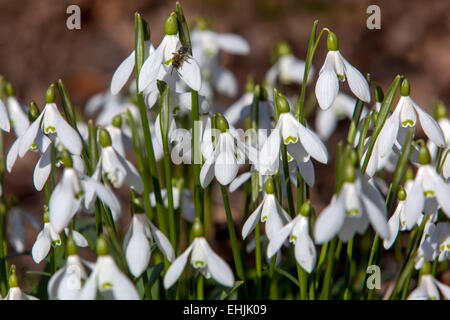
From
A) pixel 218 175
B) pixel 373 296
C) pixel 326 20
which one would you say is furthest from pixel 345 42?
pixel 218 175

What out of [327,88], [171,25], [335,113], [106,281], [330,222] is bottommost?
[106,281]

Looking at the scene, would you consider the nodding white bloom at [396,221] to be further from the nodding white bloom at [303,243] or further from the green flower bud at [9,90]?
the green flower bud at [9,90]

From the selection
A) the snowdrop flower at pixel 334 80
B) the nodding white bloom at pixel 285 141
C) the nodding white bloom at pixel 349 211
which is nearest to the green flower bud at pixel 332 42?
the snowdrop flower at pixel 334 80

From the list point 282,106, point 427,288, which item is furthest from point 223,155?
point 427,288

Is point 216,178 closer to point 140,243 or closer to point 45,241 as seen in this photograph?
point 140,243

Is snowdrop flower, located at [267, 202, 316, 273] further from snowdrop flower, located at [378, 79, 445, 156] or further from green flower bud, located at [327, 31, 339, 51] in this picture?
green flower bud, located at [327, 31, 339, 51]
